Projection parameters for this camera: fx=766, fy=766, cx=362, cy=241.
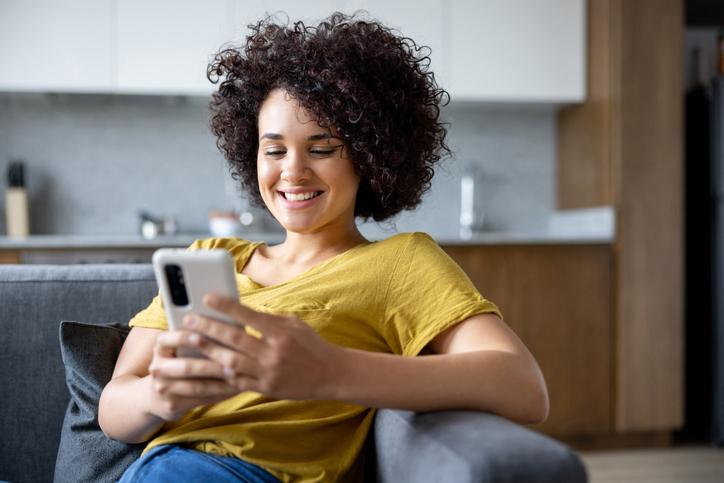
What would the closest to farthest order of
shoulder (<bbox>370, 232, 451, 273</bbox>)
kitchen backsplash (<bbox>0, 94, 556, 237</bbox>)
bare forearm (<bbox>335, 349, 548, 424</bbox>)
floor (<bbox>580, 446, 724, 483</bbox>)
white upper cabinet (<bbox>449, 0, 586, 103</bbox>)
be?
bare forearm (<bbox>335, 349, 548, 424</bbox>)
shoulder (<bbox>370, 232, 451, 273</bbox>)
floor (<bbox>580, 446, 724, 483</bbox>)
white upper cabinet (<bbox>449, 0, 586, 103</bbox>)
kitchen backsplash (<bbox>0, 94, 556, 237</bbox>)

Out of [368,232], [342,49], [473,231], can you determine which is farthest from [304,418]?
[473,231]

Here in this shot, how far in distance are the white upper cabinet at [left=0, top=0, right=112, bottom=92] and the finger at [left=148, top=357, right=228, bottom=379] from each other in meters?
2.63

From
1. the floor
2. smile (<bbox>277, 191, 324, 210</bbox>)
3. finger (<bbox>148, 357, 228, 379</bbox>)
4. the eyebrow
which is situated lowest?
the floor

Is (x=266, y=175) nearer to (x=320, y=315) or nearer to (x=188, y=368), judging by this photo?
(x=320, y=315)

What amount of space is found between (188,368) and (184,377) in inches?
0.8

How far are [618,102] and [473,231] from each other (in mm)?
948

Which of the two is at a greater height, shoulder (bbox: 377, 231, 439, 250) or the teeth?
the teeth

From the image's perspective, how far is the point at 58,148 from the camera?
354cm

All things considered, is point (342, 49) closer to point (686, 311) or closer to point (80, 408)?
point (80, 408)

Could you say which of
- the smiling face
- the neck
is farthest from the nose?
the neck

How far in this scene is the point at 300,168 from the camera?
113 cm

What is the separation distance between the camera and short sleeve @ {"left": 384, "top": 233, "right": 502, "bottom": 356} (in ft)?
3.35

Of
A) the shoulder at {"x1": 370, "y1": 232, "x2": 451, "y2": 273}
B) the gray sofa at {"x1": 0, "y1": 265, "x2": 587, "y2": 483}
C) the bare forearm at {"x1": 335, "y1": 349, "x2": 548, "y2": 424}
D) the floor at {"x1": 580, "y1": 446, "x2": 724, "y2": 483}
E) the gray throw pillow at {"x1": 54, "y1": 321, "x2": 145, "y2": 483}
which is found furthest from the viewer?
the floor at {"x1": 580, "y1": 446, "x2": 724, "y2": 483}

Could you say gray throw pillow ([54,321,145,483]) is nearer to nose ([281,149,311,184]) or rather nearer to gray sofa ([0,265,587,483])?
gray sofa ([0,265,587,483])
